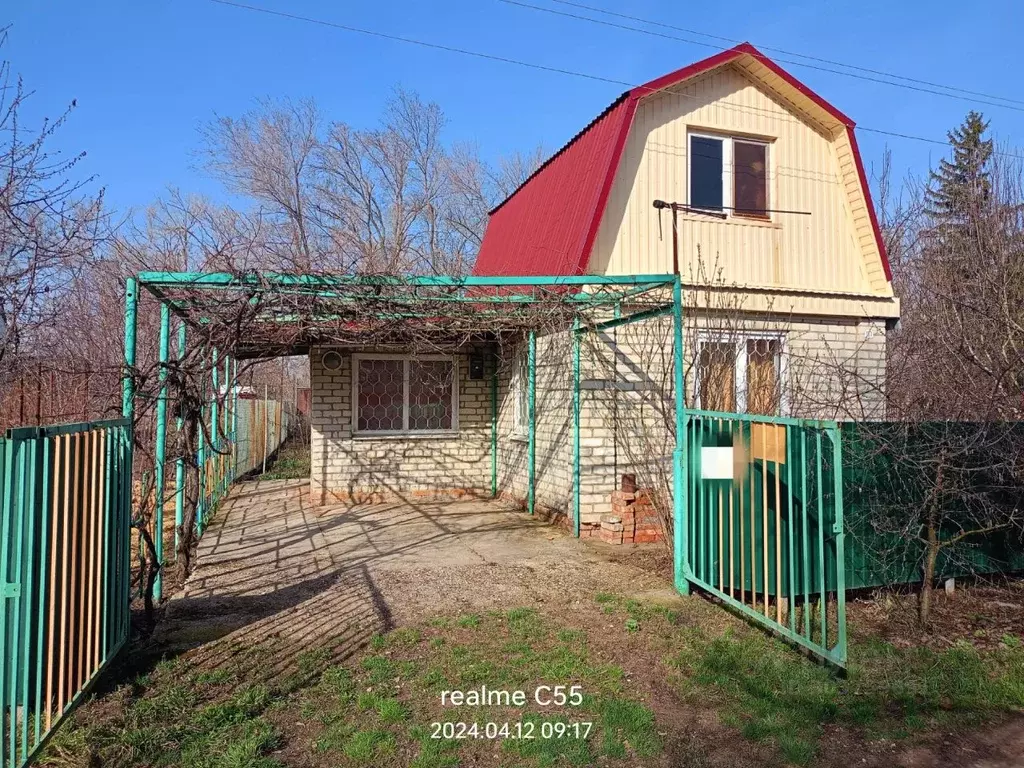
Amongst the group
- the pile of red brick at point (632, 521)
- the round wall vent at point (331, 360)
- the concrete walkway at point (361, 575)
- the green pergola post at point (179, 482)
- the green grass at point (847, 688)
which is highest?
the round wall vent at point (331, 360)

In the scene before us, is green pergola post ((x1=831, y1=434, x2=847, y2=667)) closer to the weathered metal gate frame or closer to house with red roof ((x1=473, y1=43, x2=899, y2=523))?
the weathered metal gate frame

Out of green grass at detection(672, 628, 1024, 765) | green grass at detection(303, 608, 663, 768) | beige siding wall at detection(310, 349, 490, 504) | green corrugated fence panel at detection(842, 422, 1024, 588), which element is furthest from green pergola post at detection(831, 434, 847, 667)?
beige siding wall at detection(310, 349, 490, 504)

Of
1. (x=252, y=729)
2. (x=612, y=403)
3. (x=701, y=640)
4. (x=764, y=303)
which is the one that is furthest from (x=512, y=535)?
(x=252, y=729)

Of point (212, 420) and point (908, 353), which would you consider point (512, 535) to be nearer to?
point (908, 353)

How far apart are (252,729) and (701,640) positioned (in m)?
2.90

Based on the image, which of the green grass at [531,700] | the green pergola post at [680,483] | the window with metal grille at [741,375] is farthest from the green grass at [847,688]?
the window with metal grille at [741,375]

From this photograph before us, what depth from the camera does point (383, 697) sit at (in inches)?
150

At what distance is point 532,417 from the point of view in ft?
29.9

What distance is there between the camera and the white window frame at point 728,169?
878 centimetres

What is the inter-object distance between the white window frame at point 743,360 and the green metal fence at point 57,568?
208 inches

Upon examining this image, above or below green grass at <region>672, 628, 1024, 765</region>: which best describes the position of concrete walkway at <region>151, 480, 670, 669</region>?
above

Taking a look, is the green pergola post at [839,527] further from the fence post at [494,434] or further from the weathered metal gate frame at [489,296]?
the fence post at [494,434]

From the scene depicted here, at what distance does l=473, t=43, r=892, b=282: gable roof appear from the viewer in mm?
8062

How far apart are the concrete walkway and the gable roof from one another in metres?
3.31
